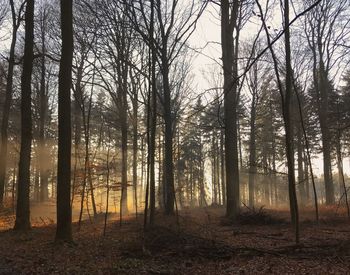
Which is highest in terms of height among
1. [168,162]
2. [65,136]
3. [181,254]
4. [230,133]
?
[230,133]

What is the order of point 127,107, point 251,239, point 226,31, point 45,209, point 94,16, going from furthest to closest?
point 45,209
point 127,107
point 94,16
point 226,31
point 251,239

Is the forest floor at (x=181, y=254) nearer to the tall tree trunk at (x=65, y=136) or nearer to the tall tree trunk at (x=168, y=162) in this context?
the tall tree trunk at (x=65, y=136)

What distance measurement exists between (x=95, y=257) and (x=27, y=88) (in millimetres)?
7080

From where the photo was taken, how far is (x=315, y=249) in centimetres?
778

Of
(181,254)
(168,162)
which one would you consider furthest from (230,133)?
(181,254)

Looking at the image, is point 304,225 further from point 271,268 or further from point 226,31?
point 226,31

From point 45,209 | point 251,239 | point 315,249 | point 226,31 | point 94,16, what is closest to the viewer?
point 315,249

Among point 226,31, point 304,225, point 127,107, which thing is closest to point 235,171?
point 304,225

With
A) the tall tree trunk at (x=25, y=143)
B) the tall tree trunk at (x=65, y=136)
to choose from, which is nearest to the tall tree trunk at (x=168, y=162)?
the tall tree trunk at (x=25, y=143)

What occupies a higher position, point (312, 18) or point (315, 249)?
point (312, 18)

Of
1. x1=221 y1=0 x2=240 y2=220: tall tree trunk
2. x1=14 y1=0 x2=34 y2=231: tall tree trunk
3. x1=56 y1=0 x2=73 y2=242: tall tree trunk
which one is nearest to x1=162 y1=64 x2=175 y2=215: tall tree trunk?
x1=221 y1=0 x2=240 y2=220: tall tree trunk

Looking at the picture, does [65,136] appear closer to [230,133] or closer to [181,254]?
[181,254]

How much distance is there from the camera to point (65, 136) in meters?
9.69

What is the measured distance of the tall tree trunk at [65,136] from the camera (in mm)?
9508
